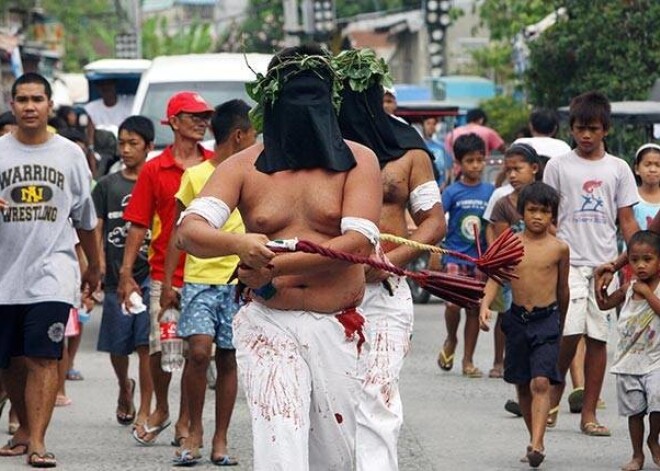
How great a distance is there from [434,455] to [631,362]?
50.8 inches

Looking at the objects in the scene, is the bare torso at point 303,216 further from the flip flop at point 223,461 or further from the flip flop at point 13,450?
the flip flop at point 13,450

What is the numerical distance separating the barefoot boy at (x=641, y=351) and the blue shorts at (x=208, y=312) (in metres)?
2.11

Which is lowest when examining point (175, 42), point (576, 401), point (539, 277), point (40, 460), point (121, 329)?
point (576, 401)

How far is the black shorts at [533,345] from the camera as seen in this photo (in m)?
10.7

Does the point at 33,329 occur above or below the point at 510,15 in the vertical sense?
below

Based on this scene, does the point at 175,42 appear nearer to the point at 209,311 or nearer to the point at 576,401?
the point at 576,401

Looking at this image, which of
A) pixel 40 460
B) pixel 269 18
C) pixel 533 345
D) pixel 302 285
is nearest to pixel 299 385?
pixel 302 285

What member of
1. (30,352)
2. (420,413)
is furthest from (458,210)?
(30,352)

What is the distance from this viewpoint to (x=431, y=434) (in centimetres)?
1175

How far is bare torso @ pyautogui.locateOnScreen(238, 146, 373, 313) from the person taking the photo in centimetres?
725

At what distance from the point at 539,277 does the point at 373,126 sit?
8.06ft

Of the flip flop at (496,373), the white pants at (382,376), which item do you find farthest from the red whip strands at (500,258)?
the flip flop at (496,373)

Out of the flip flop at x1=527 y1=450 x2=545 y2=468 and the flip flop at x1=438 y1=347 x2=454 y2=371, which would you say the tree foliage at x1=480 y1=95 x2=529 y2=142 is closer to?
the flip flop at x1=438 y1=347 x2=454 y2=371

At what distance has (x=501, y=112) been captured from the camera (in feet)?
115
